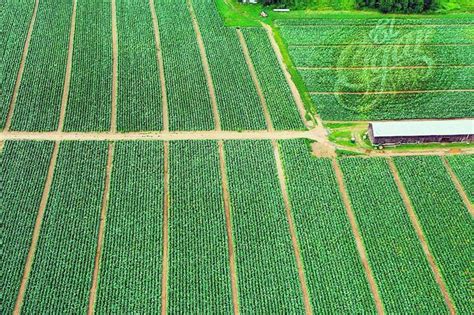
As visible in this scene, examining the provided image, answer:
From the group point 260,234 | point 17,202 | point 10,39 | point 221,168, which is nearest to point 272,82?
point 221,168

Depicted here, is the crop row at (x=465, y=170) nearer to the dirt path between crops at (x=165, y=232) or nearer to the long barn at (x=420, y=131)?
the long barn at (x=420, y=131)

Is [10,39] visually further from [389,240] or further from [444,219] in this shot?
[444,219]

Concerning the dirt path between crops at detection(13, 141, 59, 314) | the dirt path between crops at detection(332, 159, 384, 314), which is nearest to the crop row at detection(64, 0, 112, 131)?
the dirt path between crops at detection(13, 141, 59, 314)

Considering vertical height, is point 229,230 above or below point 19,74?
below

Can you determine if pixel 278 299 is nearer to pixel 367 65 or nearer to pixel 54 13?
pixel 367 65

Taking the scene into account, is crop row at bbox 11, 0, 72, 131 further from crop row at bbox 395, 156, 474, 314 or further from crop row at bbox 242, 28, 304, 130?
crop row at bbox 395, 156, 474, 314

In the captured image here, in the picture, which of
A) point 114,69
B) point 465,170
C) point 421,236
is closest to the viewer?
point 421,236
